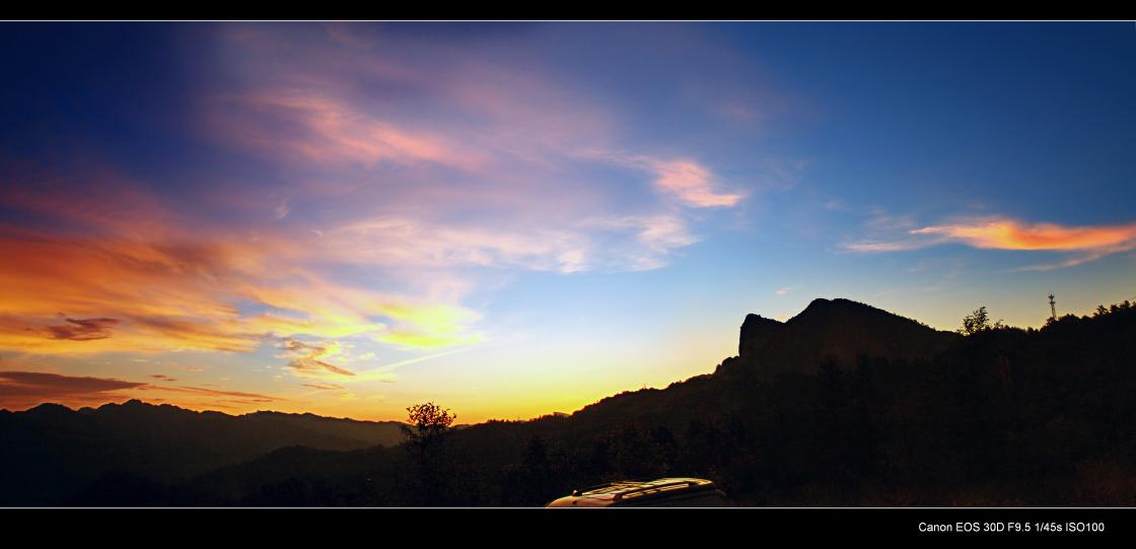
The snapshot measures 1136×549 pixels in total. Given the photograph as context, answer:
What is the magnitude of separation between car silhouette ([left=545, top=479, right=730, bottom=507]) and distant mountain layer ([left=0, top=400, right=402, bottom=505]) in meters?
85.0

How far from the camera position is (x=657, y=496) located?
6723 mm

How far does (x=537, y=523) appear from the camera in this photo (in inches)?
165

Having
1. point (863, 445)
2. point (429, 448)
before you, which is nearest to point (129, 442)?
point (429, 448)

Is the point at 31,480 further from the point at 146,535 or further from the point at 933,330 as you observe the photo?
the point at 933,330

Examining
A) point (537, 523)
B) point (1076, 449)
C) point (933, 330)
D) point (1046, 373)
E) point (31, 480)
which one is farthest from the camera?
point (933, 330)

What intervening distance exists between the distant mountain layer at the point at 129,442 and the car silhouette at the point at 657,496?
279ft

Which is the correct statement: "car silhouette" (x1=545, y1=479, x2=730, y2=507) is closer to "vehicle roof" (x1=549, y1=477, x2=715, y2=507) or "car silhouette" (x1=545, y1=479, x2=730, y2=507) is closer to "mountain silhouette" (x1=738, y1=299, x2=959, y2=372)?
"vehicle roof" (x1=549, y1=477, x2=715, y2=507)

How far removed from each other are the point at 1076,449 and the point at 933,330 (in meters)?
98.7

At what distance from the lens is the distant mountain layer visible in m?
111

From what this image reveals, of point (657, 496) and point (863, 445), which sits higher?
point (657, 496)

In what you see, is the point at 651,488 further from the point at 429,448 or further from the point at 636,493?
the point at 429,448

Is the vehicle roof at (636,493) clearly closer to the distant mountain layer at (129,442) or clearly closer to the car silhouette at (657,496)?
the car silhouette at (657,496)

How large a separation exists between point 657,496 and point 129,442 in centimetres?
16743

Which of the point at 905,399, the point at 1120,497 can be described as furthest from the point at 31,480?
the point at 1120,497
